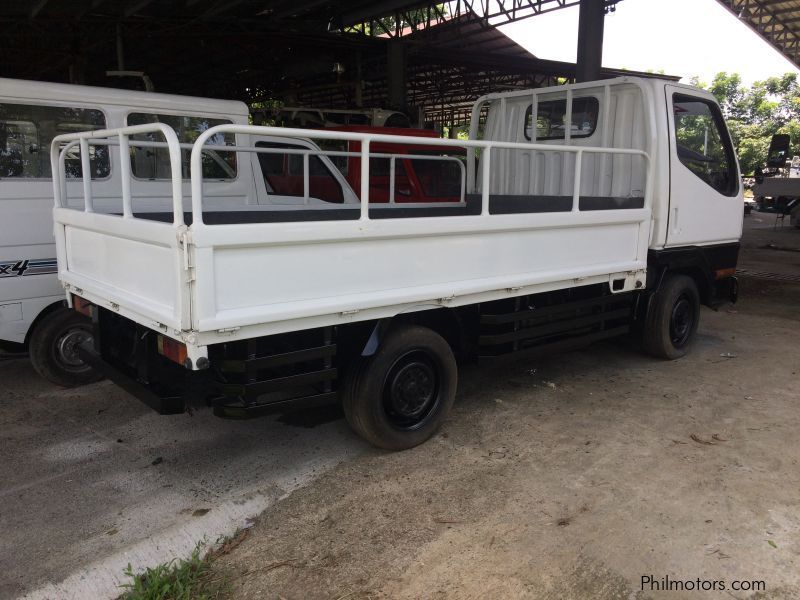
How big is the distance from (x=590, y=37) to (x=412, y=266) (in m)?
8.29

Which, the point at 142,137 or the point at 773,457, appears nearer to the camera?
the point at 773,457

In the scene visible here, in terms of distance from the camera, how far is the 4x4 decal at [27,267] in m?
4.41

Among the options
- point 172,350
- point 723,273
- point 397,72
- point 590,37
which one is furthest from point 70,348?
point 397,72

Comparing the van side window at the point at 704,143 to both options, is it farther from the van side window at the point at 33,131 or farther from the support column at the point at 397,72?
the support column at the point at 397,72

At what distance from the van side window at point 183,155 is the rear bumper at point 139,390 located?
1879 millimetres

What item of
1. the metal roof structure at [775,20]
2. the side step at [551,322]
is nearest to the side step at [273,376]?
the side step at [551,322]

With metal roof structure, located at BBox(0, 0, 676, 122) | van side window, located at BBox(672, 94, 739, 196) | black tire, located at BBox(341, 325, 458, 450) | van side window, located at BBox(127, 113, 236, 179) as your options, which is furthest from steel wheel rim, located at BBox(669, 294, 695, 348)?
metal roof structure, located at BBox(0, 0, 676, 122)

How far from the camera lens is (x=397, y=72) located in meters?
14.1

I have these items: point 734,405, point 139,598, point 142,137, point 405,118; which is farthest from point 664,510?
point 405,118

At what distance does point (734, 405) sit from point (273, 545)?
3.49 m

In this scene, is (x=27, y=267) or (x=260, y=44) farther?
(x=260, y=44)

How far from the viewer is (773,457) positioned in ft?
12.4

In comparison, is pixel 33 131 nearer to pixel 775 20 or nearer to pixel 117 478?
pixel 117 478

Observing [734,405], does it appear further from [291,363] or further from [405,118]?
[405,118]
